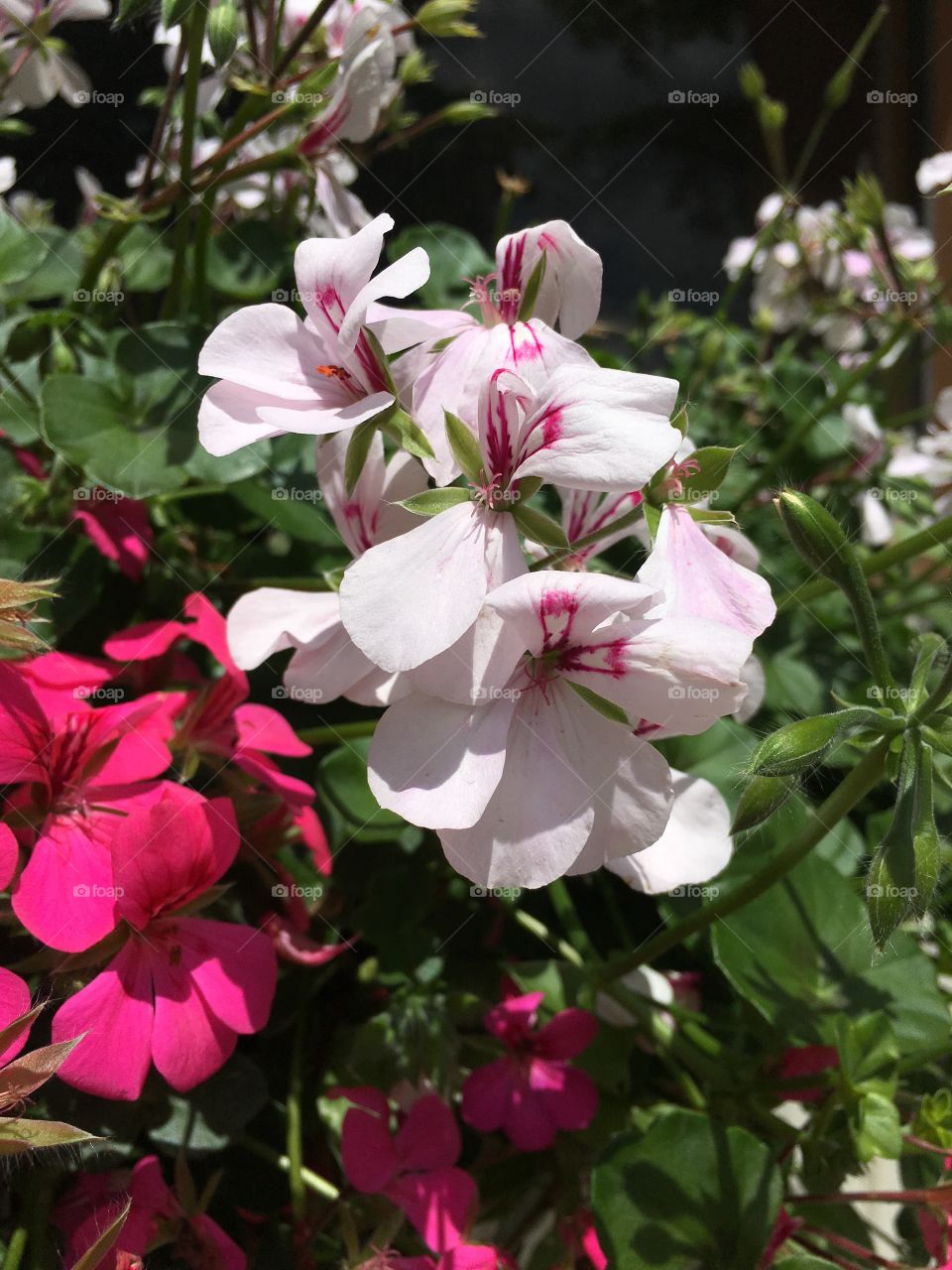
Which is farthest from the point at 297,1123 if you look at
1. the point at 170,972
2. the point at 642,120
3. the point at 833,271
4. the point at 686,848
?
the point at 642,120

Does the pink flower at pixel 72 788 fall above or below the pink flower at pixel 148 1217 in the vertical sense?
above

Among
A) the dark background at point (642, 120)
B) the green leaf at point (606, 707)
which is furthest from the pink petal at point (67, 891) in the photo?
the dark background at point (642, 120)

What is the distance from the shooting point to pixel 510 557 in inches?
15.9

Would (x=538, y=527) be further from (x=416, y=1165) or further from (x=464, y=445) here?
(x=416, y=1165)

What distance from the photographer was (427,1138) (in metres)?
0.54

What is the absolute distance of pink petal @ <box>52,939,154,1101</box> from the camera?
1.37 feet

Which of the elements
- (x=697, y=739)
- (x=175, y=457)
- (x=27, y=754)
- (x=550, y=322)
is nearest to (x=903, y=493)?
(x=697, y=739)

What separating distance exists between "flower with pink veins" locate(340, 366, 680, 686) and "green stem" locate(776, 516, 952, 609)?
0.62ft

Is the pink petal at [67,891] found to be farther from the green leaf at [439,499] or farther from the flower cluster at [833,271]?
the flower cluster at [833,271]

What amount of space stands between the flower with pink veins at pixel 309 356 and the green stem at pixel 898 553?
25cm

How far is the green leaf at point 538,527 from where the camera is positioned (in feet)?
1.36

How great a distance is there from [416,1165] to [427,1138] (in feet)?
0.04

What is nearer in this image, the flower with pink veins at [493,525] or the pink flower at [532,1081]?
the flower with pink veins at [493,525]

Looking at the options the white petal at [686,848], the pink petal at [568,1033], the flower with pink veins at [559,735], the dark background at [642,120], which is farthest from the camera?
the dark background at [642,120]
